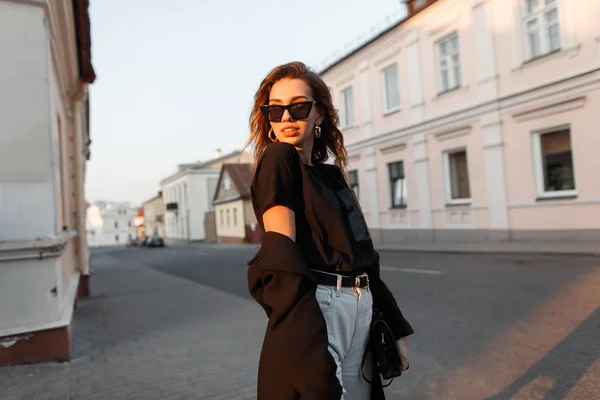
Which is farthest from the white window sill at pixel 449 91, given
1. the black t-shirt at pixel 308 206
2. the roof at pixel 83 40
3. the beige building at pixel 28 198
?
the black t-shirt at pixel 308 206

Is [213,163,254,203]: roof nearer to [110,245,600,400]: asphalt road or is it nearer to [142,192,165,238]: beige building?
[110,245,600,400]: asphalt road

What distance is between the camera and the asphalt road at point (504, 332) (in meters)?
3.47

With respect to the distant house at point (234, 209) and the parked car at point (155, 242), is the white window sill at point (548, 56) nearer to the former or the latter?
the distant house at point (234, 209)

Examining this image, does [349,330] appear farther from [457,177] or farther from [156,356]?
[457,177]

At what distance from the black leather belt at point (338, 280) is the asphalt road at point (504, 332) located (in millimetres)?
2236

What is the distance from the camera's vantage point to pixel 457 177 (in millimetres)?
17219

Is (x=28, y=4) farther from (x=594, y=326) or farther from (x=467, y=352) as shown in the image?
(x=594, y=326)

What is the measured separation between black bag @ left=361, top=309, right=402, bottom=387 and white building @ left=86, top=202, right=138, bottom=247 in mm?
104100

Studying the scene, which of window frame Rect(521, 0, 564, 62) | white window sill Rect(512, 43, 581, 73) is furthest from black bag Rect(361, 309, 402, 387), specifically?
window frame Rect(521, 0, 564, 62)

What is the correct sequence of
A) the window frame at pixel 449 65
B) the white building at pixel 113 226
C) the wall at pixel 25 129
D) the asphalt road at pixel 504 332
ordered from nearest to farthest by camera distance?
the asphalt road at pixel 504 332 → the wall at pixel 25 129 → the window frame at pixel 449 65 → the white building at pixel 113 226

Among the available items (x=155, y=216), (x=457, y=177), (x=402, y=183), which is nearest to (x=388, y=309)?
(x=457, y=177)

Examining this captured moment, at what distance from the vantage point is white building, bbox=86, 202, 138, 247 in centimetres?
9993

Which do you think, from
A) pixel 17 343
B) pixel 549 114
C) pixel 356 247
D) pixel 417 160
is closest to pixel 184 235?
pixel 417 160

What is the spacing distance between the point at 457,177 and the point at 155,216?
2629 inches
